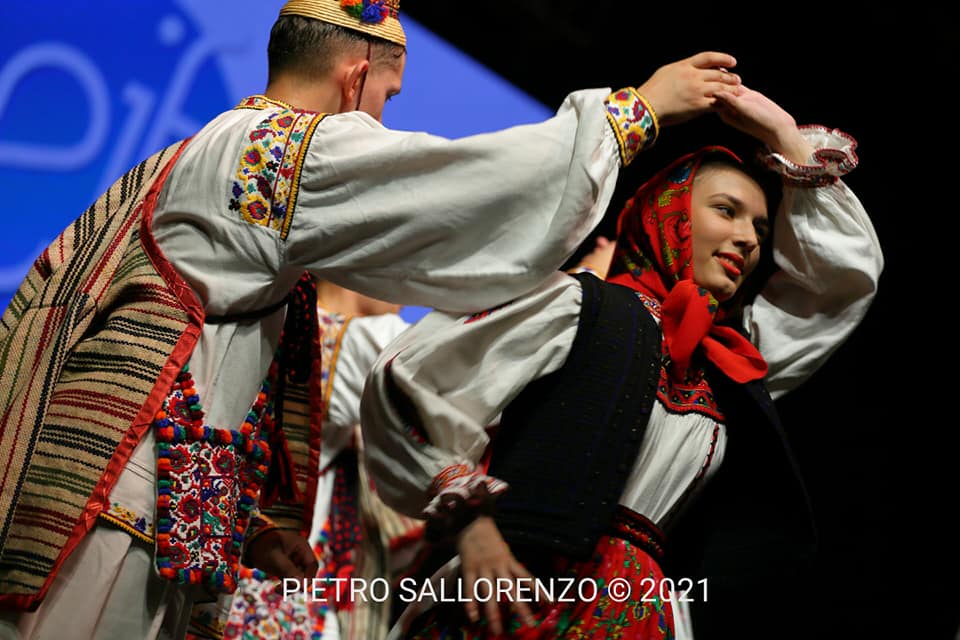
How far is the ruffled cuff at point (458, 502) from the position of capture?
63.2 inches

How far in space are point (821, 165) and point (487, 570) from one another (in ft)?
2.82

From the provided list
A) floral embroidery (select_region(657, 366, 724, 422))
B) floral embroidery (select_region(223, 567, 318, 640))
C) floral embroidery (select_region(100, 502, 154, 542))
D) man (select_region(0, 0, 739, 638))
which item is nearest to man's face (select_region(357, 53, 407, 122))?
man (select_region(0, 0, 739, 638))

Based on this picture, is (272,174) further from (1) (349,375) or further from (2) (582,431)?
(1) (349,375)

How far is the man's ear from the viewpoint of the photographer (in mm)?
1964

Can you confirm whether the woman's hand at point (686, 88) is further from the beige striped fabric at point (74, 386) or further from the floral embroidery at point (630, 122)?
the beige striped fabric at point (74, 386)

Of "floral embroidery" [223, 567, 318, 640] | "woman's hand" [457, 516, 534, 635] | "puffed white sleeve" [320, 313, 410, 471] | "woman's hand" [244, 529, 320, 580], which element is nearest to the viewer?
"woman's hand" [457, 516, 534, 635]

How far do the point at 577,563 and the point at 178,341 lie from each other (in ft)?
2.00

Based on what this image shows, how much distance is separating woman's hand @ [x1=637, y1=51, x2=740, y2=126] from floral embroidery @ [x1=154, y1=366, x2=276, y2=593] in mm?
751

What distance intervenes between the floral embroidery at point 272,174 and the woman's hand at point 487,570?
1.56 ft

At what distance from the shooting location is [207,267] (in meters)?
1.73

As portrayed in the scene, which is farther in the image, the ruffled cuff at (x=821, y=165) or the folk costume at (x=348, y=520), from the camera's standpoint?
the folk costume at (x=348, y=520)

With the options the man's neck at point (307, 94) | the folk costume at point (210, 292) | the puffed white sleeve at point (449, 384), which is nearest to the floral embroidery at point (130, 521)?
the folk costume at point (210, 292)

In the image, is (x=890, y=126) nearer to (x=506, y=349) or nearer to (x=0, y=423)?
(x=506, y=349)

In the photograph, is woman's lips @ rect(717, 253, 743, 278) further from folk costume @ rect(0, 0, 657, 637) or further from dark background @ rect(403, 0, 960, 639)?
dark background @ rect(403, 0, 960, 639)
